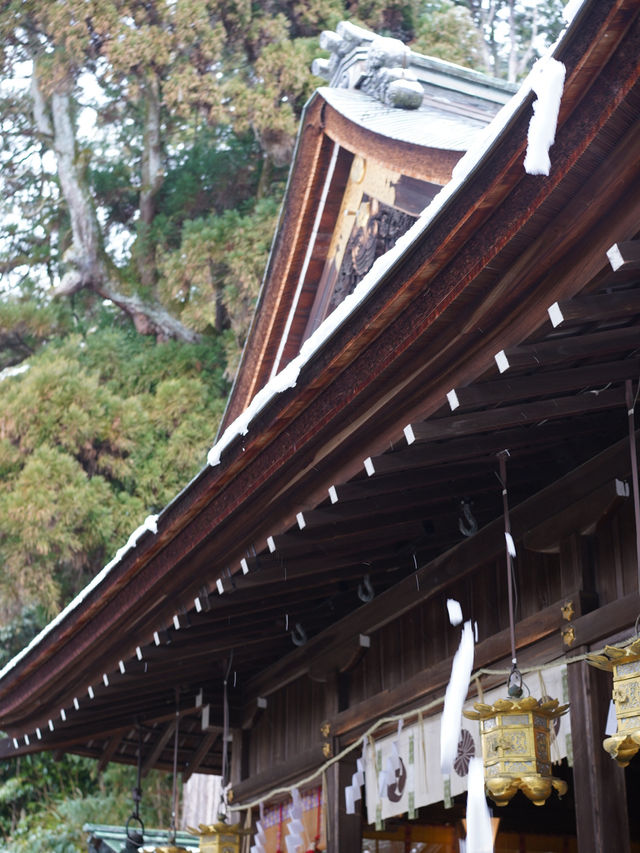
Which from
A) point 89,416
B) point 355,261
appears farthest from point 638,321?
point 89,416

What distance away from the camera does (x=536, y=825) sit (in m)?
8.05

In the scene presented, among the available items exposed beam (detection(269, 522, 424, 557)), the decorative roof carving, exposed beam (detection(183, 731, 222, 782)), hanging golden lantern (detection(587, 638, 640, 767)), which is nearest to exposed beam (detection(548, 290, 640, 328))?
hanging golden lantern (detection(587, 638, 640, 767))

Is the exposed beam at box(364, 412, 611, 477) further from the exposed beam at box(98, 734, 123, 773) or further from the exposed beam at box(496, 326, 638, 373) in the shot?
the exposed beam at box(98, 734, 123, 773)

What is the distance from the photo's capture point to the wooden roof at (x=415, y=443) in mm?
2865

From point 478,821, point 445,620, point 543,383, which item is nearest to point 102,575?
point 445,620

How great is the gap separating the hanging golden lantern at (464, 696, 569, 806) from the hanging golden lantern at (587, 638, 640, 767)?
44cm

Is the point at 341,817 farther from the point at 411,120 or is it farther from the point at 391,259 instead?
the point at 411,120

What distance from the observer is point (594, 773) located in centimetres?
411

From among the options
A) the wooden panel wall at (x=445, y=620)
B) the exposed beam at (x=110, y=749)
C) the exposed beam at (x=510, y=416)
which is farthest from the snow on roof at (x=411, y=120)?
the exposed beam at (x=110, y=749)

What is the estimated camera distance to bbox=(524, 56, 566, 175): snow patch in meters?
2.64

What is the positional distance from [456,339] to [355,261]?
4.23 m

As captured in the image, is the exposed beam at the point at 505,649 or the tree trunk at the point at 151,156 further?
the tree trunk at the point at 151,156

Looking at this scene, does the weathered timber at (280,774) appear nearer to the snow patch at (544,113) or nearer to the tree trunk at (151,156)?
the snow patch at (544,113)

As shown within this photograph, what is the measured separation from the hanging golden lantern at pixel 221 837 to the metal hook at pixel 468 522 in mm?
2722
